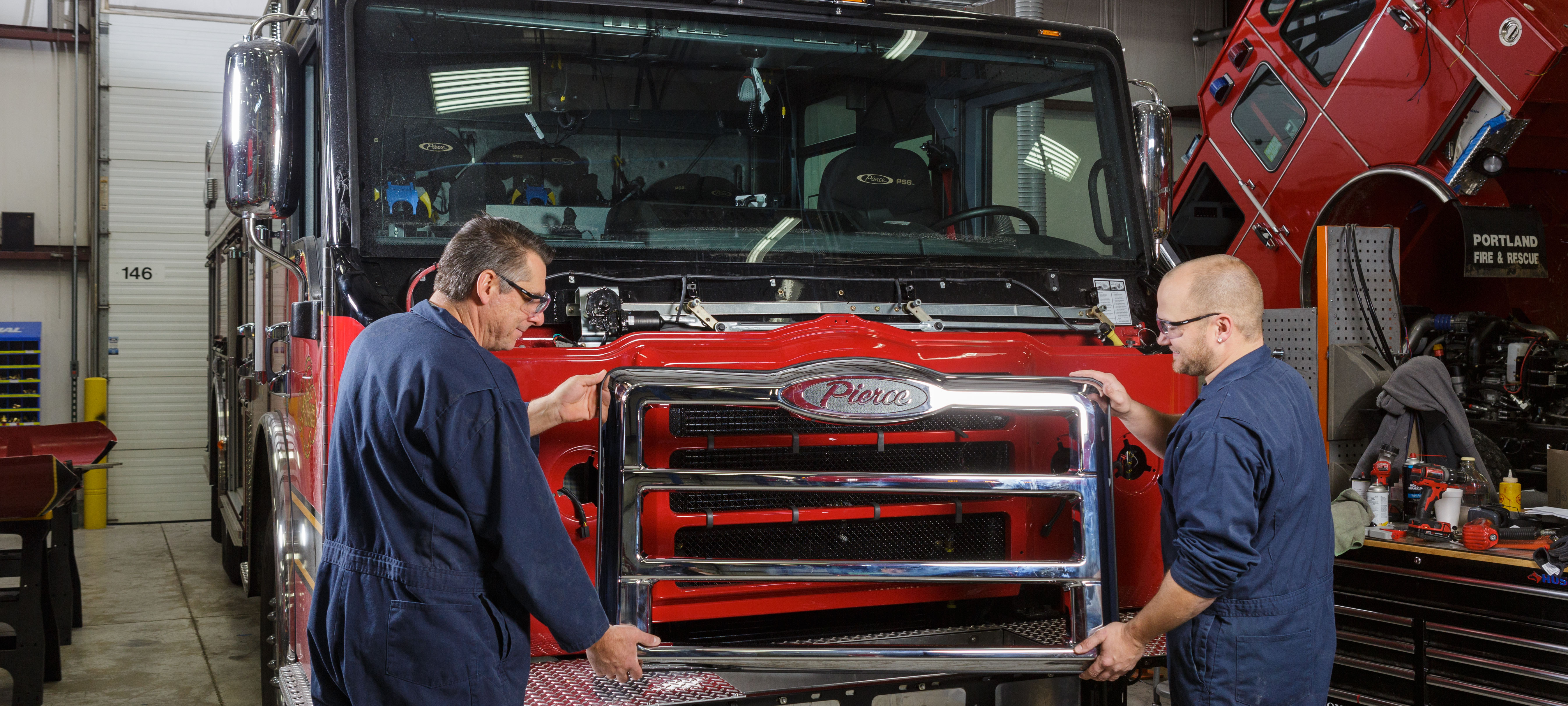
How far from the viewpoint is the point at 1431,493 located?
159 inches

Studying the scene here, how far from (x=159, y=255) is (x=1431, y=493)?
10471 mm

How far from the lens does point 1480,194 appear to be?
6.00 meters

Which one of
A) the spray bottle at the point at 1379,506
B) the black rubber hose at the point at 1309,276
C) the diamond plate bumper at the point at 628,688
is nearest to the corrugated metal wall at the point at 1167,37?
the black rubber hose at the point at 1309,276

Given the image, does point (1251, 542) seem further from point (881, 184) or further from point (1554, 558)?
point (1554, 558)

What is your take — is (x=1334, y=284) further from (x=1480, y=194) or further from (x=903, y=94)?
(x=903, y=94)

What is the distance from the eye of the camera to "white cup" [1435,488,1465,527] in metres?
3.95

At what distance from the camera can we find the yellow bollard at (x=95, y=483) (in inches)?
395

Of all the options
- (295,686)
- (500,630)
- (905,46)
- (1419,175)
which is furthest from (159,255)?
(1419,175)

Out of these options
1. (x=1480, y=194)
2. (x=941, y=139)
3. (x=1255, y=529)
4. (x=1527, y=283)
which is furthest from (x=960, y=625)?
(x=1527, y=283)

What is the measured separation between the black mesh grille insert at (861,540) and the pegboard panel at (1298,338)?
318 cm

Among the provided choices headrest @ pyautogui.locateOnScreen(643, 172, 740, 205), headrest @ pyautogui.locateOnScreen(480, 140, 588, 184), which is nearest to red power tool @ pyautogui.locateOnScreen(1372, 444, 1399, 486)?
headrest @ pyautogui.locateOnScreen(643, 172, 740, 205)

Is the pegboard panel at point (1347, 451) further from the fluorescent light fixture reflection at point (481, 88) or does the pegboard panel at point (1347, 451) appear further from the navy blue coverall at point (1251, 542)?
the fluorescent light fixture reflection at point (481, 88)

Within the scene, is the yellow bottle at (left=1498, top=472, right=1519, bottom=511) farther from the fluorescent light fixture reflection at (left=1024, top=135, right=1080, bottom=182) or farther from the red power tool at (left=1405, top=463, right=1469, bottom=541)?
the fluorescent light fixture reflection at (left=1024, top=135, right=1080, bottom=182)

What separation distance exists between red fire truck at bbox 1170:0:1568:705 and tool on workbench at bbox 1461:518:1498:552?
0.09m
